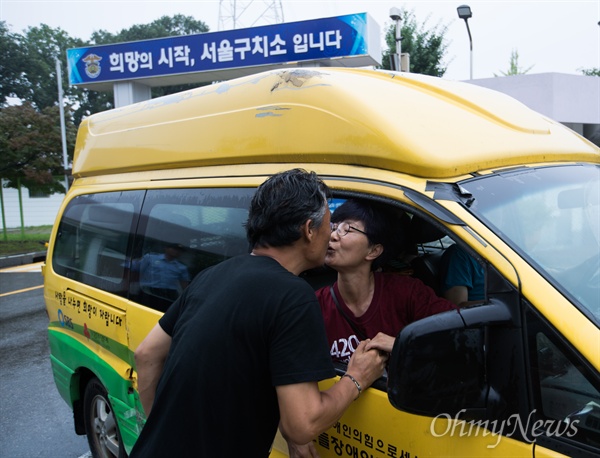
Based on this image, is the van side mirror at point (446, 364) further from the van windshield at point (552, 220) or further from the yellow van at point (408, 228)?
the van windshield at point (552, 220)

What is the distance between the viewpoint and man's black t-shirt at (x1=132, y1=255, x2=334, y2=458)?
1418 millimetres

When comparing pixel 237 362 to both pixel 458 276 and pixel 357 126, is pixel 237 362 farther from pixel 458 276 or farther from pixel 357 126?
pixel 458 276

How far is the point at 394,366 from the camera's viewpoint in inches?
52.2

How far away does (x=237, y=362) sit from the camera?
4.75 ft

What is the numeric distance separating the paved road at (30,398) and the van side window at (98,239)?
138 centimetres

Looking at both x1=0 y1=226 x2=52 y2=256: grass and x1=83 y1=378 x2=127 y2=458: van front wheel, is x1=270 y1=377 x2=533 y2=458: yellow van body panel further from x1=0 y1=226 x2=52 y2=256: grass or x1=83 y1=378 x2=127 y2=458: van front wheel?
x1=0 y1=226 x2=52 y2=256: grass

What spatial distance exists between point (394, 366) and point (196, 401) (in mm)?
574

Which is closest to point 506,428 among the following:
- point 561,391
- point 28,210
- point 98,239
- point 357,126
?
point 561,391

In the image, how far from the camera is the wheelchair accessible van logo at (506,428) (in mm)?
1297

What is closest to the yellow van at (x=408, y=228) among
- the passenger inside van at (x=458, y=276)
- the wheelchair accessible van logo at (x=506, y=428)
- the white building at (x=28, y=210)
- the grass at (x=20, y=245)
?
the wheelchair accessible van logo at (x=506, y=428)

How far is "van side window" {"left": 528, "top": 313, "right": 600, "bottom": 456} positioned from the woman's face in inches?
31.1

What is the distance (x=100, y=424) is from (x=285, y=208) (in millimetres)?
2519

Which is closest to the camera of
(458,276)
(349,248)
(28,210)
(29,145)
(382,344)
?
(382,344)

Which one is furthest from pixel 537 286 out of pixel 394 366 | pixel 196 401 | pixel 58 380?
pixel 58 380
